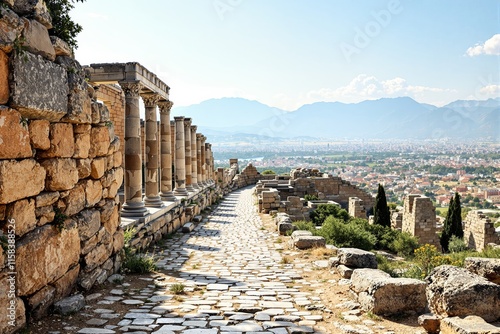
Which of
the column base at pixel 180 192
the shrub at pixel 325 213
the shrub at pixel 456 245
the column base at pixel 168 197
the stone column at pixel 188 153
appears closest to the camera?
the column base at pixel 168 197

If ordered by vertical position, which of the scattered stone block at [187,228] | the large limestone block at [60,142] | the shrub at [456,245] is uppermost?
the large limestone block at [60,142]

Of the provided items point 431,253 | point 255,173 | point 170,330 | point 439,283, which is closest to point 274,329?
point 170,330

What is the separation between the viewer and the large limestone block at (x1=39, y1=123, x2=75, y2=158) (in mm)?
5430

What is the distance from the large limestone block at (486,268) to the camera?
221 inches

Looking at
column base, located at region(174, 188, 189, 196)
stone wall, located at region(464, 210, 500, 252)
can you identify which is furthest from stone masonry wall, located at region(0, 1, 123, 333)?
stone wall, located at region(464, 210, 500, 252)

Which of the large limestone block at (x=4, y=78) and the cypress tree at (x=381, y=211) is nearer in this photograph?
the large limestone block at (x=4, y=78)

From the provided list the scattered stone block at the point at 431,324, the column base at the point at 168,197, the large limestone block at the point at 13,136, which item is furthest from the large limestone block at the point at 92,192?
the column base at the point at 168,197

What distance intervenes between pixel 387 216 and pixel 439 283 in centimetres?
2134

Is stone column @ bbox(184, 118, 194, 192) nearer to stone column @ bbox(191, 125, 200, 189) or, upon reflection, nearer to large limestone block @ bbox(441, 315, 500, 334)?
stone column @ bbox(191, 125, 200, 189)

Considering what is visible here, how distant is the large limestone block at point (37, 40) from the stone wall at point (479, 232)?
22.5 meters

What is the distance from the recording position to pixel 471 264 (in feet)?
19.5

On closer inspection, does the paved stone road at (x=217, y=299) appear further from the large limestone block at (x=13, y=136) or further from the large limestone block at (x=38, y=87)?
the large limestone block at (x=38, y=87)

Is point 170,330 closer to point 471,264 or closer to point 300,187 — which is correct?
point 471,264

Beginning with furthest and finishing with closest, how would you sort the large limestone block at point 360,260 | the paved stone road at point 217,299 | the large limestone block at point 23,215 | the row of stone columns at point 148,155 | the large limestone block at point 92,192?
the row of stone columns at point 148,155 < the large limestone block at point 360,260 < the large limestone block at point 92,192 < the paved stone road at point 217,299 < the large limestone block at point 23,215
